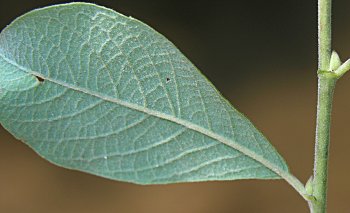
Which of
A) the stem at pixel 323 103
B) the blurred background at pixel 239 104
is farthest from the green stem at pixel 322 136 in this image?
the blurred background at pixel 239 104

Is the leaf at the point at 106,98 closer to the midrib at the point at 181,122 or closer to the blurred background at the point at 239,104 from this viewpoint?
the midrib at the point at 181,122

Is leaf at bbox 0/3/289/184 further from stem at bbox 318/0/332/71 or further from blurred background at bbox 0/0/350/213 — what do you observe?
blurred background at bbox 0/0/350/213

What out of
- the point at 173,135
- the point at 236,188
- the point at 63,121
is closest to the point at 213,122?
the point at 173,135

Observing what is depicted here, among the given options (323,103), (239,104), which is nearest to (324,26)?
(323,103)

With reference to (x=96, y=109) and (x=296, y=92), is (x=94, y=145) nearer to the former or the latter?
(x=96, y=109)

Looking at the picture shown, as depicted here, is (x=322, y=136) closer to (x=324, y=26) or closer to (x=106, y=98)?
(x=324, y=26)

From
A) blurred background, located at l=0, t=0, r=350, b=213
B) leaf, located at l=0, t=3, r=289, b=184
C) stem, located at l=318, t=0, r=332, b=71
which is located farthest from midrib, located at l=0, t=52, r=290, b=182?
blurred background, located at l=0, t=0, r=350, b=213
